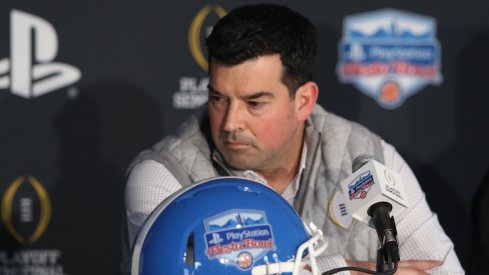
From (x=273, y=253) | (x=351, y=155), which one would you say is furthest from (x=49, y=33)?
(x=273, y=253)

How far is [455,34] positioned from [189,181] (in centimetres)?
113

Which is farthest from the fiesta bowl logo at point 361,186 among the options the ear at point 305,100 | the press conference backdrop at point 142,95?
the press conference backdrop at point 142,95

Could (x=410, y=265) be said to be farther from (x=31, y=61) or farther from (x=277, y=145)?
(x=31, y=61)

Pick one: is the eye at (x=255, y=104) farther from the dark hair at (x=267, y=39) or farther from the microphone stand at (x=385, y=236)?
the microphone stand at (x=385, y=236)

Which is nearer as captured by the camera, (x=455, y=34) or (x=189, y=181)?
(x=189, y=181)

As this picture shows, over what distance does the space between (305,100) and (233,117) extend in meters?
0.27

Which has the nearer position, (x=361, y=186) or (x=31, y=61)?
(x=361, y=186)

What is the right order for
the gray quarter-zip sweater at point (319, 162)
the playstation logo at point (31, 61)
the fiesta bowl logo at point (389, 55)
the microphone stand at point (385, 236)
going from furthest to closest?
1. the fiesta bowl logo at point (389, 55)
2. the playstation logo at point (31, 61)
3. the gray quarter-zip sweater at point (319, 162)
4. the microphone stand at point (385, 236)

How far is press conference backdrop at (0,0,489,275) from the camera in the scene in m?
2.70

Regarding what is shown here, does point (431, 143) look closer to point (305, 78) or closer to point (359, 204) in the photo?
point (305, 78)

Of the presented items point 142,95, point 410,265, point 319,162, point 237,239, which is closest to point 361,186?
point 237,239

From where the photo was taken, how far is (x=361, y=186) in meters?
1.57

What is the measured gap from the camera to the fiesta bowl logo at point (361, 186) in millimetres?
1550

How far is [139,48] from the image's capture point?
275 centimetres
